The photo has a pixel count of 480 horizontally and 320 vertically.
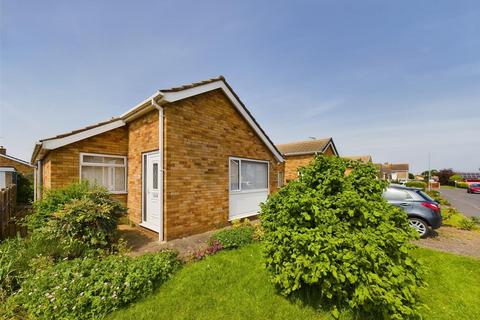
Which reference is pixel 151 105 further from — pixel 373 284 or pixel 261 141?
pixel 373 284

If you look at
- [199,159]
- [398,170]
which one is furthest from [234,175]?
[398,170]

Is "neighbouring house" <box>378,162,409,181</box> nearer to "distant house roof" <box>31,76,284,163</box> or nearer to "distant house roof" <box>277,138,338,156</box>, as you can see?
"distant house roof" <box>277,138,338,156</box>

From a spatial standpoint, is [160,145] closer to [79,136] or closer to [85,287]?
[79,136]

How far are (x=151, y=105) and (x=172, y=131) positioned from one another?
104cm

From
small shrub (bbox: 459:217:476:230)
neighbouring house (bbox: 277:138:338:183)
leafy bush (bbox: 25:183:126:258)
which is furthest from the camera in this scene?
neighbouring house (bbox: 277:138:338:183)

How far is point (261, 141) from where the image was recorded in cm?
947

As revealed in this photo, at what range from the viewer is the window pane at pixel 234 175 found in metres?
8.02

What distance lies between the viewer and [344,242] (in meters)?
2.77

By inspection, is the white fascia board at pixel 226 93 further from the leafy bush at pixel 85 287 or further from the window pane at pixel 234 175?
the leafy bush at pixel 85 287

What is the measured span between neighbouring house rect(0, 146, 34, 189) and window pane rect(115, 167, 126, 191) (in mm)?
15864

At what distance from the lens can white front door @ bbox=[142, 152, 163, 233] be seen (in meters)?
6.42

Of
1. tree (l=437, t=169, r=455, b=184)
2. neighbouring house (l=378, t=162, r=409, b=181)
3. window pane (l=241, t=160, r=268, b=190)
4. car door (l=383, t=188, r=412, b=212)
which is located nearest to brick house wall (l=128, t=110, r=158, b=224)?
window pane (l=241, t=160, r=268, b=190)

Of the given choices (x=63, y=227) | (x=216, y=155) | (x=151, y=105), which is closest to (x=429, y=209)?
(x=216, y=155)

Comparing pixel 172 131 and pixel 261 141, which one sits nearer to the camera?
pixel 172 131
